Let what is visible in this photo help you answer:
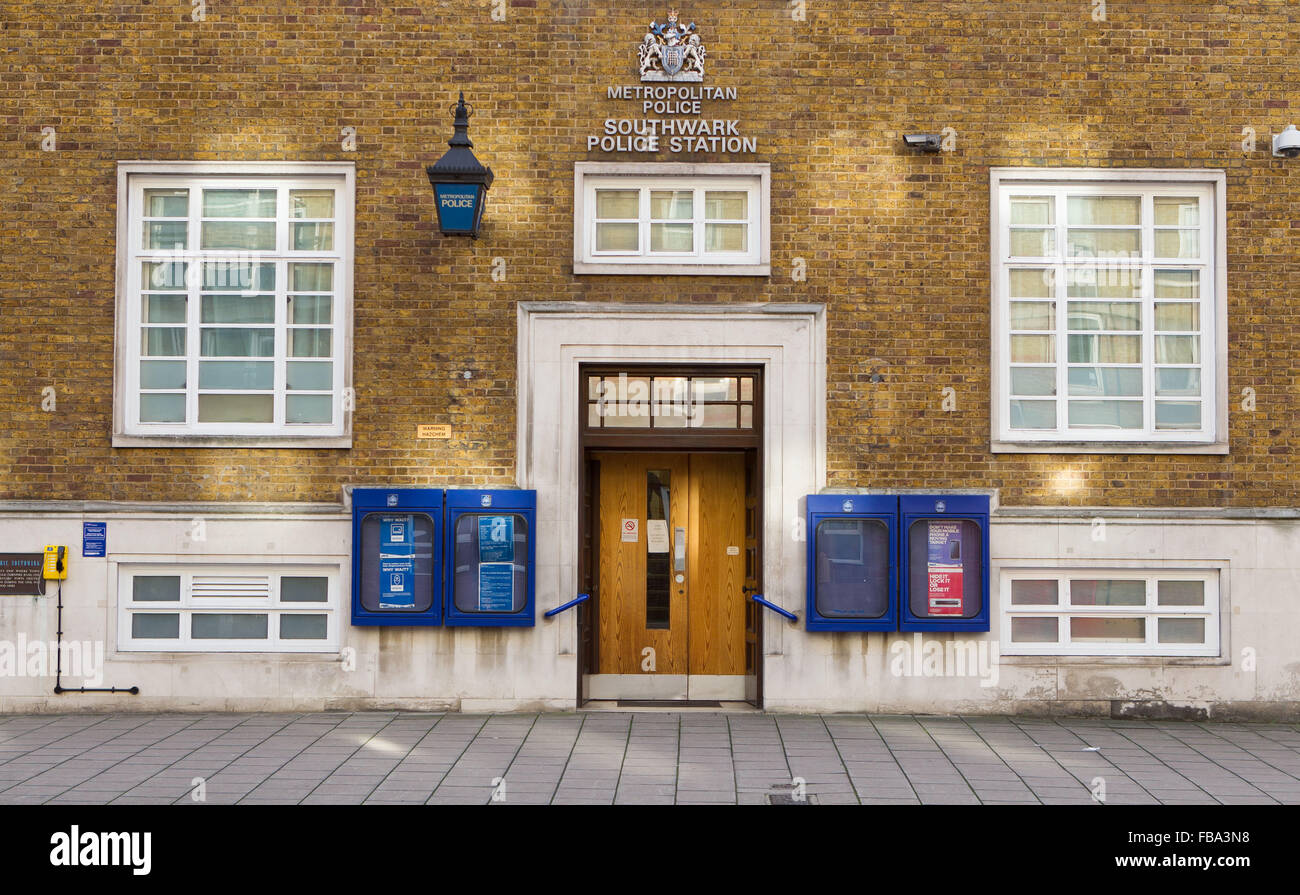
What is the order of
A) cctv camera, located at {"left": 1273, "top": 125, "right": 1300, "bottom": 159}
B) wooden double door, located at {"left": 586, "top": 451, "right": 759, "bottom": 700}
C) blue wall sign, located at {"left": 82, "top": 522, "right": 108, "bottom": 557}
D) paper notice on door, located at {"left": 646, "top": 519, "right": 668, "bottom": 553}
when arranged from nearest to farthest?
cctv camera, located at {"left": 1273, "top": 125, "right": 1300, "bottom": 159} → blue wall sign, located at {"left": 82, "top": 522, "right": 108, "bottom": 557} → wooden double door, located at {"left": 586, "top": 451, "right": 759, "bottom": 700} → paper notice on door, located at {"left": 646, "top": 519, "right": 668, "bottom": 553}

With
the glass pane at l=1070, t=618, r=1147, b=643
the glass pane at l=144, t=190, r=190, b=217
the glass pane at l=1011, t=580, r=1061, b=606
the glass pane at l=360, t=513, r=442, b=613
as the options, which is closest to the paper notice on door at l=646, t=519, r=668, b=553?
the glass pane at l=360, t=513, r=442, b=613

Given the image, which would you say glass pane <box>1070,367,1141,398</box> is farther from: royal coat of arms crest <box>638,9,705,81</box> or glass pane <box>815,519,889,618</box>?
royal coat of arms crest <box>638,9,705,81</box>

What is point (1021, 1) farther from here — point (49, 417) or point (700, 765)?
point (49, 417)

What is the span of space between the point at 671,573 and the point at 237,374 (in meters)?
4.54

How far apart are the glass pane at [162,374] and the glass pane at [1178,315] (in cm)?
919

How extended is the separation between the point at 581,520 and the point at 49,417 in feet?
16.3

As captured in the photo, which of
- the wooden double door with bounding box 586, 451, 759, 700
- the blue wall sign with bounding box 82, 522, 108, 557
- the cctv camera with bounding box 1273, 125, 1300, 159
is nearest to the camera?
the cctv camera with bounding box 1273, 125, 1300, 159

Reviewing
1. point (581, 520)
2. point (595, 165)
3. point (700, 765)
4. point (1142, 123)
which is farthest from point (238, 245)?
Result: point (1142, 123)

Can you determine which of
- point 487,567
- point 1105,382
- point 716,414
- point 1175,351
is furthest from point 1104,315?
point 487,567

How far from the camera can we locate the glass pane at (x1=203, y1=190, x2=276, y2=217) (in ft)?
34.9

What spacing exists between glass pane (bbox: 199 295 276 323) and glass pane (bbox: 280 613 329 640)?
2784 millimetres

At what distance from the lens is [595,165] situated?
1046 centimetres

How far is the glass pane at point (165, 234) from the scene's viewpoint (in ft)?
34.8

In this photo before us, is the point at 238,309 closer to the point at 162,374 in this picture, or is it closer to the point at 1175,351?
the point at 162,374
